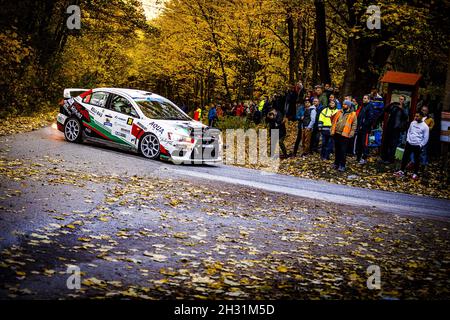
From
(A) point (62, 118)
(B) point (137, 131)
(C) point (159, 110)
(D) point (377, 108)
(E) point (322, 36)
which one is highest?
(E) point (322, 36)

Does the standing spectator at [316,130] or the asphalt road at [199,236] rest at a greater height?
the standing spectator at [316,130]

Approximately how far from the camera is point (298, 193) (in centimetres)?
1149

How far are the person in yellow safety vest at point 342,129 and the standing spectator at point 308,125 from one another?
131 cm

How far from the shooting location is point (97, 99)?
14758 mm

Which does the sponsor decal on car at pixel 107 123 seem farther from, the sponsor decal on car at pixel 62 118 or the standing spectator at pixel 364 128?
the standing spectator at pixel 364 128

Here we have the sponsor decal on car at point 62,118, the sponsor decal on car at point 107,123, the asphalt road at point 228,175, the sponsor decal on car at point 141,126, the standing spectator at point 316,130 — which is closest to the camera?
the asphalt road at point 228,175

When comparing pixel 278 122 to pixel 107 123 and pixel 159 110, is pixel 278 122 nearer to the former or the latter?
pixel 159 110

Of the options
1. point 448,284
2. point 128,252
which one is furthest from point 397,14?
point 128,252

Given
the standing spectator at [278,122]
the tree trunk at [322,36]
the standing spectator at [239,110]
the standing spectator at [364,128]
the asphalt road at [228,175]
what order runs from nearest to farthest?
the asphalt road at [228,175] → the standing spectator at [364,128] → the standing spectator at [278,122] → the tree trunk at [322,36] → the standing spectator at [239,110]

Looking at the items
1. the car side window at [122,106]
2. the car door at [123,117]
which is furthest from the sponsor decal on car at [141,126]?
the car side window at [122,106]

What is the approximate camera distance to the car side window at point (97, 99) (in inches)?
576

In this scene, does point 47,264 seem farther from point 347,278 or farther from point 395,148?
point 395,148

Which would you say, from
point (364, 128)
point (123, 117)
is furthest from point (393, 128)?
point (123, 117)

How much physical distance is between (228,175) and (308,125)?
16.8ft
